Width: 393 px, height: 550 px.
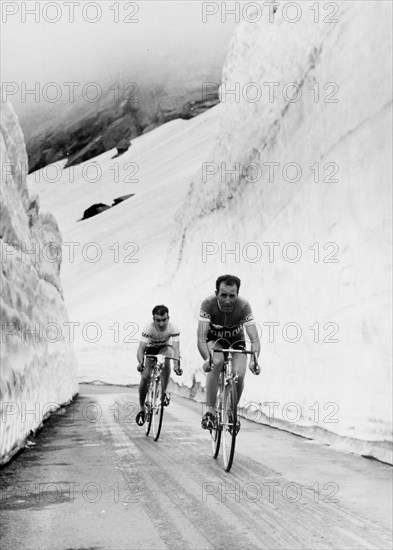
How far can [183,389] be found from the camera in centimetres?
2258

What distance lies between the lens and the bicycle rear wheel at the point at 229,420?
23.6ft

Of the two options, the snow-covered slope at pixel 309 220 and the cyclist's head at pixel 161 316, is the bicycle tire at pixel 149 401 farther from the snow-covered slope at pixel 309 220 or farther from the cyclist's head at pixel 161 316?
the snow-covered slope at pixel 309 220

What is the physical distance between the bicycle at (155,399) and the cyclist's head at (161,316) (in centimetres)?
43

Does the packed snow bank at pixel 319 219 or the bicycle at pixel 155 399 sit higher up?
the packed snow bank at pixel 319 219

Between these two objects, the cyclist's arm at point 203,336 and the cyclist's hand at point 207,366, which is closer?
the cyclist's hand at point 207,366

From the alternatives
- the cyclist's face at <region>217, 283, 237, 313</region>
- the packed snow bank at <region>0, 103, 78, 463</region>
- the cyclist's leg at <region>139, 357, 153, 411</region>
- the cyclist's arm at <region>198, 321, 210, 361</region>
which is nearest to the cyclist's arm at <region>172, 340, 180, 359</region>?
the cyclist's leg at <region>139, 357, 153, 411</region>

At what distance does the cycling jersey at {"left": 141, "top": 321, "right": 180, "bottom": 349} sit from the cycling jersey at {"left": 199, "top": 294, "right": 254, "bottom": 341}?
2.33 meters

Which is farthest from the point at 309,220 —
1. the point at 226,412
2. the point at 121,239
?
the point at 121,239

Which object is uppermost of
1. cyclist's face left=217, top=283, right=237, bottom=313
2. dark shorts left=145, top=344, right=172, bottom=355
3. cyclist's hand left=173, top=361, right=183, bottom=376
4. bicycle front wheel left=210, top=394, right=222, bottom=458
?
cyclist's face left=217, top=283, right=237, bottom=313

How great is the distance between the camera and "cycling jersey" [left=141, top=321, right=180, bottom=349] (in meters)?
9.95

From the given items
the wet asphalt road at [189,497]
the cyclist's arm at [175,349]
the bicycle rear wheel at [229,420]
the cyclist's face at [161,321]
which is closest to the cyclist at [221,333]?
the bicycle rear wheel at [229,420]

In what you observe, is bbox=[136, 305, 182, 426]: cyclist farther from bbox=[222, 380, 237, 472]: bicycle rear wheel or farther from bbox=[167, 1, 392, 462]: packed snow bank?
bbox=[167, 1, 392, 462]: packed snow bank

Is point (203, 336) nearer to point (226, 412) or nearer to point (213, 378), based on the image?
point (213, 378)

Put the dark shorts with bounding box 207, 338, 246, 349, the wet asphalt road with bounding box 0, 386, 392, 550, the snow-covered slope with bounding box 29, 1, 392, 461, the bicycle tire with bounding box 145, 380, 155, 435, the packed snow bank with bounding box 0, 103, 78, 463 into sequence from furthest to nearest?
1. the bicycle tire with bounding box 145, 380, 155, 435
2. the snow-covered slope with bounding box 29, 1, 392, 461
3. the packed snow bank with bounding box 0, 103, 78, 463
4. the dark shorts with bounding box 207, 338, 246, 349
5. the wet asphalt road with bounding box 0, 386, 392, 550
